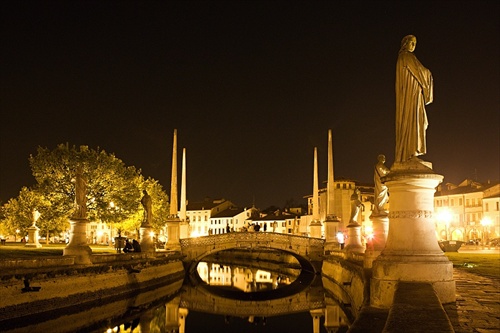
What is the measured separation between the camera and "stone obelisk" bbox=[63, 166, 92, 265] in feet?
86.2

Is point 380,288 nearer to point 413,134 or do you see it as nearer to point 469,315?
point 469,315

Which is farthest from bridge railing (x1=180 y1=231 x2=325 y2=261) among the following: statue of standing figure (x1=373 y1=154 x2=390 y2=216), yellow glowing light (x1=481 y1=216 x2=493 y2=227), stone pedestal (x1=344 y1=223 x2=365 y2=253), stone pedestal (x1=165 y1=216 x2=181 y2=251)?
yellow glowing light (x1=481 y1=216 x2=493 y2=227)

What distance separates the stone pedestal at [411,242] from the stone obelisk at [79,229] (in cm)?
1852

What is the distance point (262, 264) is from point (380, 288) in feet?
184

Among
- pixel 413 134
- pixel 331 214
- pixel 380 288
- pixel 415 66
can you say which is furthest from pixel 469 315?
pixel 331 214

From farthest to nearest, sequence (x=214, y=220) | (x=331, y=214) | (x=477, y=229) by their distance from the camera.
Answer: (x=214, y=220)
(x=477, y=229)
(x=331, y=214)

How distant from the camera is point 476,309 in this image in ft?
33.9

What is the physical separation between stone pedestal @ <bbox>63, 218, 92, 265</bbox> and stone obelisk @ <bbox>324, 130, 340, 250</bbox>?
838 inches

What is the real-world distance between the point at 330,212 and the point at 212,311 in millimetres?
17412

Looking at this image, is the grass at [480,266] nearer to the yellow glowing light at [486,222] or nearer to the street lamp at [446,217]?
the street lamp at [446,217]

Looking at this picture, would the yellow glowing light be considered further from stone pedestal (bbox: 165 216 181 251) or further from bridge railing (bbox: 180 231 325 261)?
stone pedestal (bbox: 165 216 181 251)

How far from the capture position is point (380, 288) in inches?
417

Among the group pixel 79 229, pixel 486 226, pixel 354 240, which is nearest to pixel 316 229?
pixel 354 240

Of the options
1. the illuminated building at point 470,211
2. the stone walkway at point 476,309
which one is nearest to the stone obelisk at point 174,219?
the stone walkway at point 476,309
